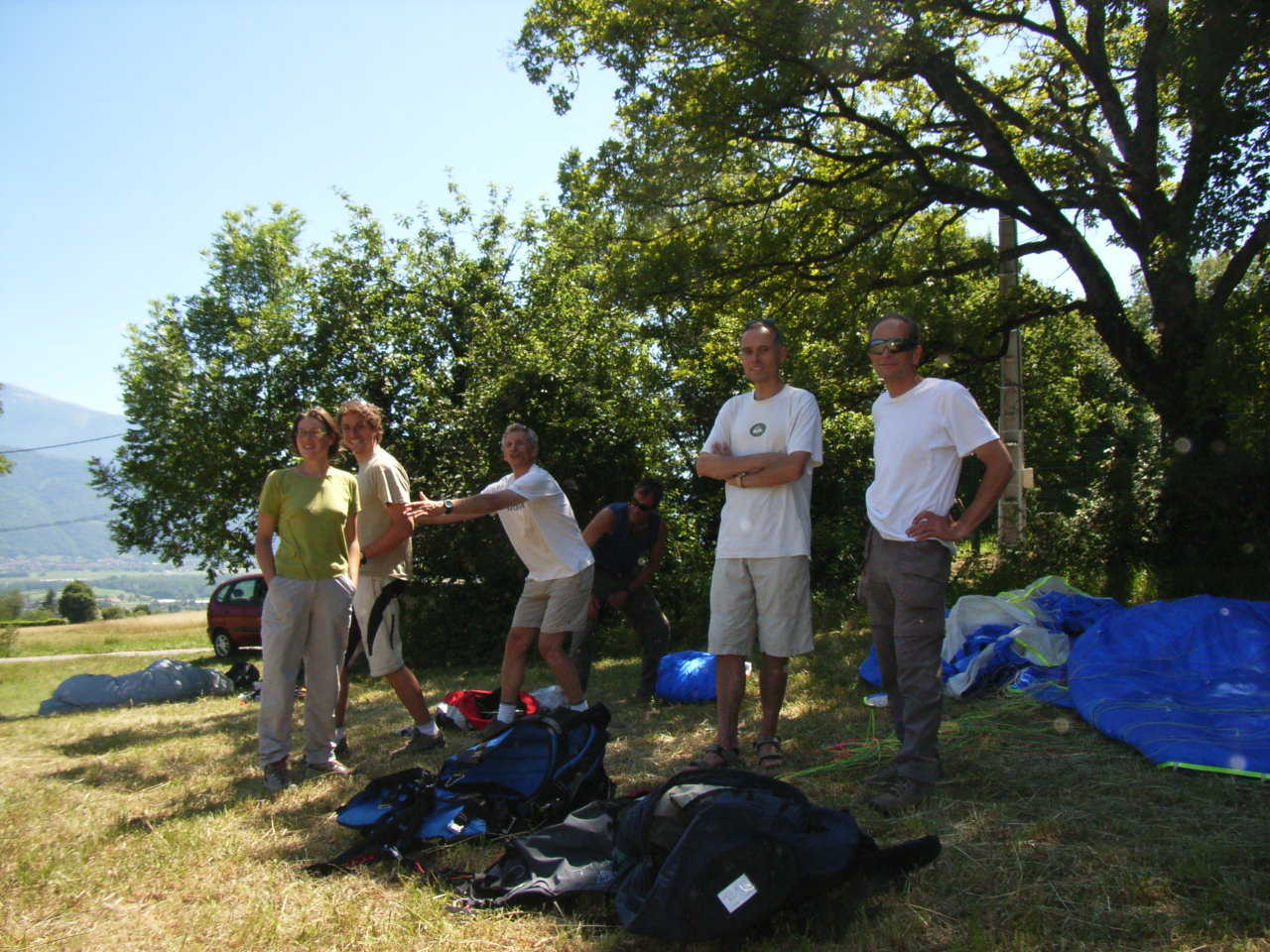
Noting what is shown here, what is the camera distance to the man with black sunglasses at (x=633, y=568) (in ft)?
21.5

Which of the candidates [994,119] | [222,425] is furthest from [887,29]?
[222,425]

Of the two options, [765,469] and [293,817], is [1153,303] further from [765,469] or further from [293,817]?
[293,817]

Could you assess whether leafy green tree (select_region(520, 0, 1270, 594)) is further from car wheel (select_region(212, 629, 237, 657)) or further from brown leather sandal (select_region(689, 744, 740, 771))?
car wheel (select_region(212, 629, 237, 657))

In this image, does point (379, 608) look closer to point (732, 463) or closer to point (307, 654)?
point (307, 654)

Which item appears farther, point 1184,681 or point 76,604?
point 76,604

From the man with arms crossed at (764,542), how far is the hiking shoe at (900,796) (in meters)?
0.69

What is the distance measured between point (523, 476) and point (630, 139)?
6.64 metres

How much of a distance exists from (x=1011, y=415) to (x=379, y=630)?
356 inches

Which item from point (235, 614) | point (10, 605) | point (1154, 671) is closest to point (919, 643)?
point (1154, 671)

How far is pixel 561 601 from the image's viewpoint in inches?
198

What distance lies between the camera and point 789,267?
10586 mm

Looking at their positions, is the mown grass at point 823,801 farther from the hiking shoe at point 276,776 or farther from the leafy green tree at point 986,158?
the leafy green tree at point 986,158

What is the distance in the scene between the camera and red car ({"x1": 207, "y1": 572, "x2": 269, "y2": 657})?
19219 mm

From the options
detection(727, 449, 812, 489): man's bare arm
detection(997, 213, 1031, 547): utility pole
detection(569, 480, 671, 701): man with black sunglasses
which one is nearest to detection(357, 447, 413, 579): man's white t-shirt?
detection(569, 480, 671, 701): man with black sunglasses
